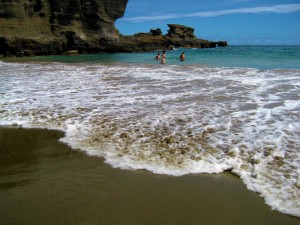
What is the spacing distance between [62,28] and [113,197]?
50.4 meters

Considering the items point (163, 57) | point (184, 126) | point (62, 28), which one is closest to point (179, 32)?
point (62, 28)

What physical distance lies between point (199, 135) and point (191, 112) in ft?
5.79

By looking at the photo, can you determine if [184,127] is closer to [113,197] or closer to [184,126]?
[184,126]

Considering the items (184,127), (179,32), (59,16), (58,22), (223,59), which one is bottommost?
(223,59)

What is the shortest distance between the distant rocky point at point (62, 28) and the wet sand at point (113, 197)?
136ft

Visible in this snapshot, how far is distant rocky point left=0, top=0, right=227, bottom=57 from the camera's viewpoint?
141 feet

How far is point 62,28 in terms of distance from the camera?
49469 millimetres

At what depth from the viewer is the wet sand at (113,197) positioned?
10.1 feet

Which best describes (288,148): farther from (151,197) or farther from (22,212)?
(22,212)

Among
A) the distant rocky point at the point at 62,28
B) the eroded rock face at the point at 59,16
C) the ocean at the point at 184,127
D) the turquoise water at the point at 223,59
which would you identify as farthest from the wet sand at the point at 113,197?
the eroded rock face at the point at 59,16

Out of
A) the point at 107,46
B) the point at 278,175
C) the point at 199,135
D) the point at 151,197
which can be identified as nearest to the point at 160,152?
the point at 199,135

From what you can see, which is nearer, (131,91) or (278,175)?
(278,175)

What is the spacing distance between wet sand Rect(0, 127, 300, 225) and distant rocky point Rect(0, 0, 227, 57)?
136 feet

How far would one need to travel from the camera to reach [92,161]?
4559mm
